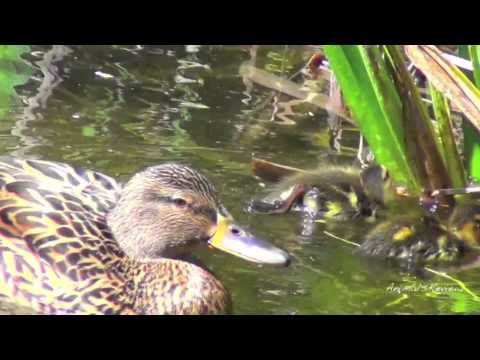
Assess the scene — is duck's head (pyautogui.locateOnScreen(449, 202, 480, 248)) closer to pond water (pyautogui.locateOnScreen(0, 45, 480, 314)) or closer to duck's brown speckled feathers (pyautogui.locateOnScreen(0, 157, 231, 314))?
pond water (pyautogui.locateOnScreen(0, 45, 480, 314))

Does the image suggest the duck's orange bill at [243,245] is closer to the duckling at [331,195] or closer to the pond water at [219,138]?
the pond water at [219,138]

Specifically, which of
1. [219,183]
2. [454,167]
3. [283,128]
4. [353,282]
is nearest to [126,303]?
[353,282]

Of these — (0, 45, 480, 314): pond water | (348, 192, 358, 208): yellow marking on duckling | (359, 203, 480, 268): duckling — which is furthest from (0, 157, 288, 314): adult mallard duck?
(348, 192, 358, 208): yellow marking on duckling

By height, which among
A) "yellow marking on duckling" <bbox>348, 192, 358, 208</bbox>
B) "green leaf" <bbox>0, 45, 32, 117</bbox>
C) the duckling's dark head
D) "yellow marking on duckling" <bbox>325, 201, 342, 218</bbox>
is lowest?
"yellow marking on duckling" <bbox>325, 201, 342, 218</bbox>

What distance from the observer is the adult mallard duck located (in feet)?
11.1

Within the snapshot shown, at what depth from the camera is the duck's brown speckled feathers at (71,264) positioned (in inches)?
132

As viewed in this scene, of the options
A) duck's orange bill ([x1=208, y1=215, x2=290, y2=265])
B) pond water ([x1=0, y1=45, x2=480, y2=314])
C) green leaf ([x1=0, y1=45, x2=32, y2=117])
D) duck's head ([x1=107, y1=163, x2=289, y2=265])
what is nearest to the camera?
duck's orange bill ([x1=208, y1=215, x2=290, y2=265])

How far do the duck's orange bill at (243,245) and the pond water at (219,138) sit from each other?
0.18m

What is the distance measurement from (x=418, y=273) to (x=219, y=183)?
0.92m

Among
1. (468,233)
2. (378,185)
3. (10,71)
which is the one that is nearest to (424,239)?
(468,233)

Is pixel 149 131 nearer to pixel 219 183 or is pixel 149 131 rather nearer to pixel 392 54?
pixel 219 183

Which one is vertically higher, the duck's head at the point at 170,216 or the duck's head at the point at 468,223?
the duck's head at the point at 170,216

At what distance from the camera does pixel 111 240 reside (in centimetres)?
354

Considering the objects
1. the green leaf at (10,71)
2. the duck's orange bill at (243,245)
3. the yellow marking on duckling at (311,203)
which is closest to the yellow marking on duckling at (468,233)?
the yellow marking on duckling at (311,203)
